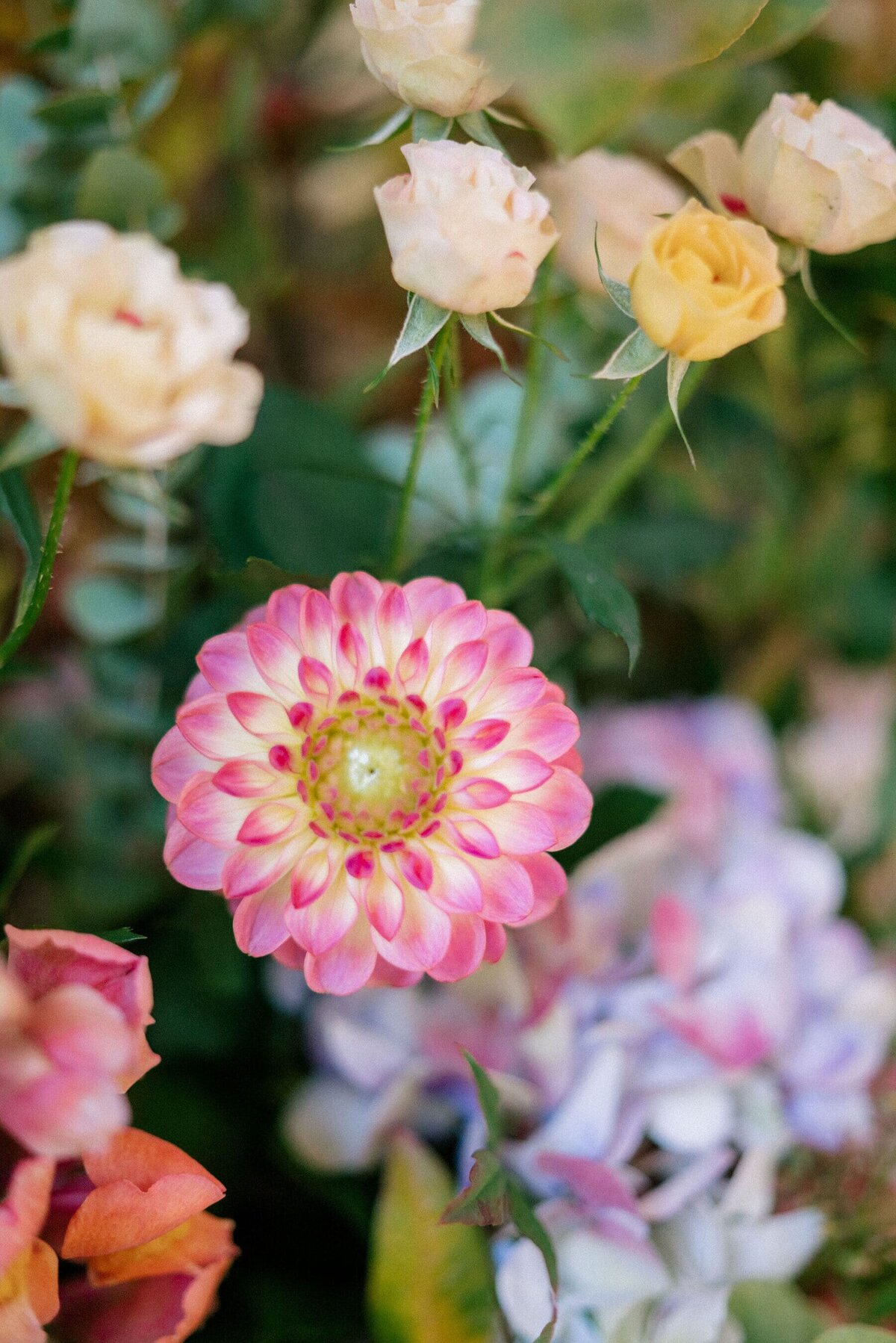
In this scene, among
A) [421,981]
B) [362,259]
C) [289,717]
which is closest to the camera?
[289,717]

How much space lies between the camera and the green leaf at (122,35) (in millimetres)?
337

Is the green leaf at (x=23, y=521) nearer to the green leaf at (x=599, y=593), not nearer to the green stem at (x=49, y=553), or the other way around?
the green stem at (x=49, y=553)

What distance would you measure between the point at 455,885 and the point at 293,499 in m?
0.17

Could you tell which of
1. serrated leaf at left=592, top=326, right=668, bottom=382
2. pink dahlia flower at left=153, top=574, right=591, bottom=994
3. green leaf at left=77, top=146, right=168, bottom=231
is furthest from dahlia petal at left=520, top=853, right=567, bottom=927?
green leaf at left=77, top=146, right=168, bottom=231

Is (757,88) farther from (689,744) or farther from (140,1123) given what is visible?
(140,1123)

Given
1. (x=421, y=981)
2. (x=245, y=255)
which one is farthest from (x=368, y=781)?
(x=245, y=255)

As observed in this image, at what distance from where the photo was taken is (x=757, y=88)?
43 centimetres

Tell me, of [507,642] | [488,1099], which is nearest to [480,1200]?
[488,1099]

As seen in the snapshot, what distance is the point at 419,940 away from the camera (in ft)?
0.77

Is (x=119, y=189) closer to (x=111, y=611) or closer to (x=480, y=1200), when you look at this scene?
(x=111, y=611)

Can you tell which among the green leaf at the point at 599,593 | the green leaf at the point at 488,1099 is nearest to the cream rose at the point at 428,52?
the green leaf at the point at 599,593

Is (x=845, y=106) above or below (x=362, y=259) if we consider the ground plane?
above

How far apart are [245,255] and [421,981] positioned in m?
0.29

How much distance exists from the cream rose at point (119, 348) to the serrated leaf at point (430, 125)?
74 mm
